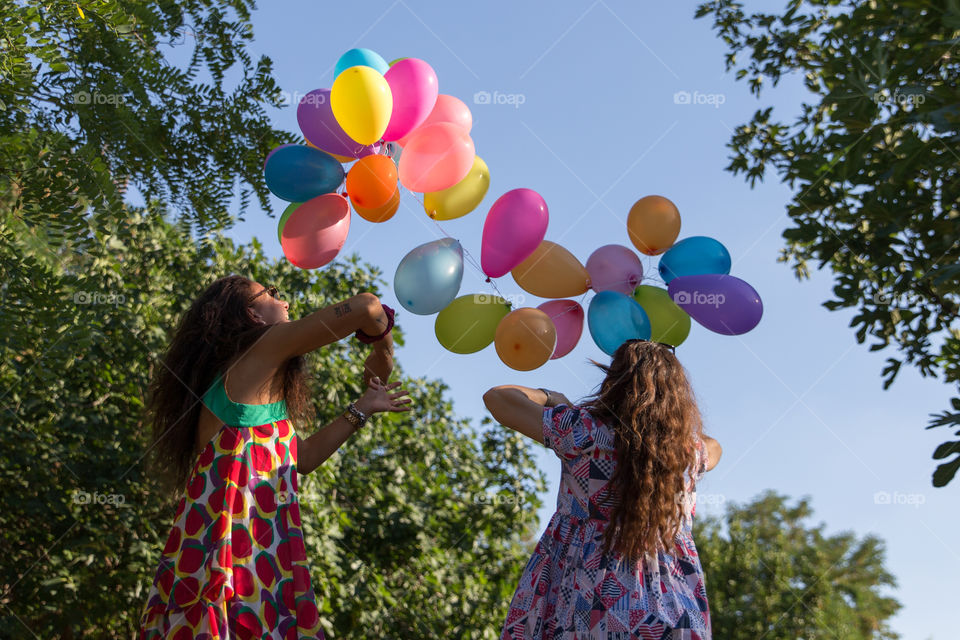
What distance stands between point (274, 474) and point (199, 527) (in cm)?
21

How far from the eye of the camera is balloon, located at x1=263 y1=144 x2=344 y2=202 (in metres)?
2.60

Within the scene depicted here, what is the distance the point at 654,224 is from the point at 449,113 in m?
0.86

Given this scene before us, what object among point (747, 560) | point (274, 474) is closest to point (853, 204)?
point (274, 474)

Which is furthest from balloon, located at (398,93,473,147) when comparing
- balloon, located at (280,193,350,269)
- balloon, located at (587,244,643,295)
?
balloon, located at (587,244,643,295)

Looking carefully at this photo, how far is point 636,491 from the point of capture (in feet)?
6.42

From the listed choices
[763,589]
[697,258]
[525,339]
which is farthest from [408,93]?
[763,589]

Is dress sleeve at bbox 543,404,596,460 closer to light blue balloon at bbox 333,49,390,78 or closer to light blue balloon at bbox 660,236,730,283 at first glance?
light blue balloon at bbox 660,236,730,283

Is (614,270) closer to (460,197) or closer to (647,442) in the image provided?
(460,197)

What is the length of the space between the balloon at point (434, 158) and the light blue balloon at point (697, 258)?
0.84m

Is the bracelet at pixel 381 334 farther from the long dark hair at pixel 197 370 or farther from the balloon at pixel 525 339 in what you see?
the balloon at pixel 525 339

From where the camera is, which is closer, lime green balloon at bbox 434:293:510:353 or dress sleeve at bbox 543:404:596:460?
dress sleeve at bbox 543:404:596:460

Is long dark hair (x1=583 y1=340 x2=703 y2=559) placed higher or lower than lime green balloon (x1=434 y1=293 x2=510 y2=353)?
A: lower

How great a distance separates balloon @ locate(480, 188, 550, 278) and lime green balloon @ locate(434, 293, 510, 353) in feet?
0.48

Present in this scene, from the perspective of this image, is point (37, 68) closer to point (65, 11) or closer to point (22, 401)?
point (65, 11)
